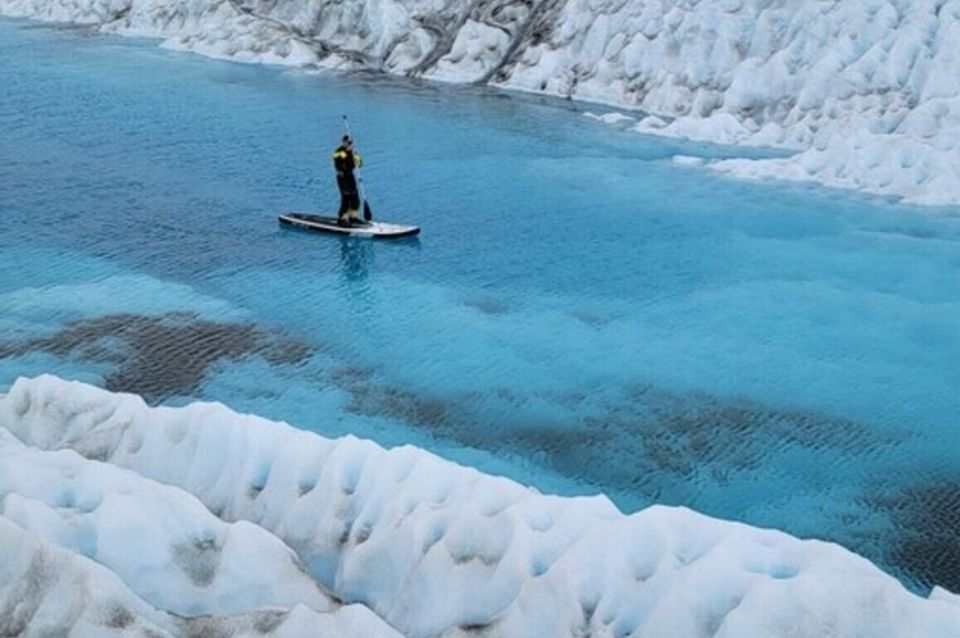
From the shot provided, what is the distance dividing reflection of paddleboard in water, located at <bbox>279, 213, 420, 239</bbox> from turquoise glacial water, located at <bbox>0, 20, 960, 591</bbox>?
0.27m

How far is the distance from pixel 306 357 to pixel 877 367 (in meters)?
8.46

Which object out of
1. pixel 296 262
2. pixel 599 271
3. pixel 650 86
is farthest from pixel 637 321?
pixel 650 86

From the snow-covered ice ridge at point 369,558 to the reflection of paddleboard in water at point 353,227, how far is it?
12998mm

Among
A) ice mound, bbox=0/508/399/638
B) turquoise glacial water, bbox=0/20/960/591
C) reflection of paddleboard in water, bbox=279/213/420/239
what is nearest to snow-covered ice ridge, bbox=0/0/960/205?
turquoise glacial water, bbox=0/20/960/591

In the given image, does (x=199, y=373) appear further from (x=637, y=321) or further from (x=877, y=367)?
(x=877, y=367)

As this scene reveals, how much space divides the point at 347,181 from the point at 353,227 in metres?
0.95

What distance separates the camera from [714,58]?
3506 cm

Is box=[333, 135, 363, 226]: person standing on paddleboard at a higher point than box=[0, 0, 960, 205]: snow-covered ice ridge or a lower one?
lower

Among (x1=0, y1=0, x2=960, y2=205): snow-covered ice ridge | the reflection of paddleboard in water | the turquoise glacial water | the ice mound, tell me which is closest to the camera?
the ice mound

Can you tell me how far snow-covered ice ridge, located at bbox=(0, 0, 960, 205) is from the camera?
28469mm

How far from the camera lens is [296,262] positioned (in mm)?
21812

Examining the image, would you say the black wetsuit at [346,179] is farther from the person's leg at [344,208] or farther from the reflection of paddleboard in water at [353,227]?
the reflection of paddleboard in water at [353,227]

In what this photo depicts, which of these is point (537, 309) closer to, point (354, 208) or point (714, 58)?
point (354, 208)

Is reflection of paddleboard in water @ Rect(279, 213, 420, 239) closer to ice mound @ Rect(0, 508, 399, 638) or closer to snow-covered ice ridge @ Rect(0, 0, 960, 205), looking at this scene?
snow-covered ice ridge @ Rect(0, 0, 960, 205)
